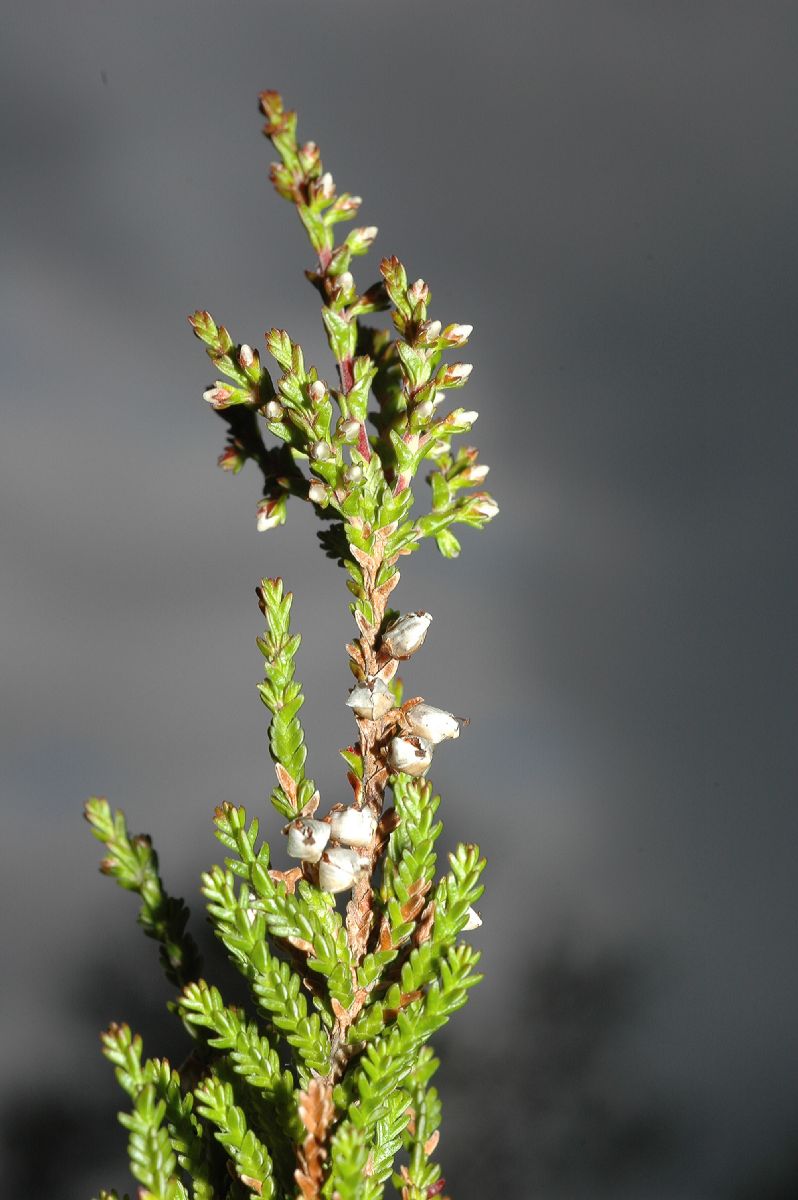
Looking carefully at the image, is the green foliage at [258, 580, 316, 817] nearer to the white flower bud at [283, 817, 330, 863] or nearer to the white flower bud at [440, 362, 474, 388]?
the white flower bud at [283, 817, 330, 863]

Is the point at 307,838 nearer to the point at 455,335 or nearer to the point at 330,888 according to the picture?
the point at 330,888

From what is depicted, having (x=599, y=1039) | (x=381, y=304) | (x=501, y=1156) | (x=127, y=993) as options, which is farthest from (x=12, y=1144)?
(x=381, y=304)

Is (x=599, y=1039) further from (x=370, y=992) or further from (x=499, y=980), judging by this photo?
(x=370, y=992)

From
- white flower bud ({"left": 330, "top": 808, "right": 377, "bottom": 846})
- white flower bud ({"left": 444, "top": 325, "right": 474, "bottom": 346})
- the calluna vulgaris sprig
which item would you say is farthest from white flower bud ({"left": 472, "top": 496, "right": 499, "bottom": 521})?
white flower bud ({"left": 330, "top": 808, "right": 377, "bottom": 846})

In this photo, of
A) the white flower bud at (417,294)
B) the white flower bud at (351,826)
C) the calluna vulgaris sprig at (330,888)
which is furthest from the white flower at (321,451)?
the white flower bud at (351,826)

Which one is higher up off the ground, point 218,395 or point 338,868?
point 218,395

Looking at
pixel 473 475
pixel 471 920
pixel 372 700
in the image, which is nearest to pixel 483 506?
pixel 473 475
